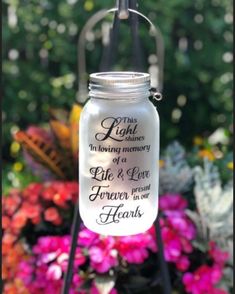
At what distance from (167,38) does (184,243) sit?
1.39 meters

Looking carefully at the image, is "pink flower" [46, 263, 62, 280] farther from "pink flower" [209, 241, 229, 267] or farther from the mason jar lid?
the mason jar lid

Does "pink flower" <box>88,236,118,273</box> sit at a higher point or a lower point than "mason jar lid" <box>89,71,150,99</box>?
lower

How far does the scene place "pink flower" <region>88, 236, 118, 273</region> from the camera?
1931 millimetres

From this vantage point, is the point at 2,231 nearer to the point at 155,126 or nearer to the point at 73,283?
the point at 73,283

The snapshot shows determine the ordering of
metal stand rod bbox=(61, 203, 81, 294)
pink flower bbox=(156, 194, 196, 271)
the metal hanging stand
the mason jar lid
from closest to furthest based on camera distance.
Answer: the mason jar lid < the metal hanging stand < metal stand rod bbox=(61, 203, 81, 294) < pink flower bbox=(156, 194, 196, 271)

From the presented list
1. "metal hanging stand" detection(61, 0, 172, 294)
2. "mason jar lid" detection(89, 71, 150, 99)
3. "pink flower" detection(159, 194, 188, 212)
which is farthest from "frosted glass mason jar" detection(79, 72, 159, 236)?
"pink flower" detection(159, 194, 188, 212)

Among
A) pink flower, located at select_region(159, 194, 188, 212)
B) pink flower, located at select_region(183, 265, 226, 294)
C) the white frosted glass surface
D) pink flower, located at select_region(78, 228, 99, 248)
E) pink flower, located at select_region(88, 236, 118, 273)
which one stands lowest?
pink flower, located at select_region(183, 265, 226, 294)

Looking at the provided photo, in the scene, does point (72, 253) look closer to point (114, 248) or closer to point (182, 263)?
point (114, 248)

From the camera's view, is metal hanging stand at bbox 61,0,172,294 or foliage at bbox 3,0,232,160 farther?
foliage at bbox 3,0,232,160

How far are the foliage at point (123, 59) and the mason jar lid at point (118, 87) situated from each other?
→ 166 cm

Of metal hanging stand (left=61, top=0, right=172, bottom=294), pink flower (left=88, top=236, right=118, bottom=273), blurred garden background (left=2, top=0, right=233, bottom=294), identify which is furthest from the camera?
blurred garden background (left=2, top=0, right=233, bottom=294)

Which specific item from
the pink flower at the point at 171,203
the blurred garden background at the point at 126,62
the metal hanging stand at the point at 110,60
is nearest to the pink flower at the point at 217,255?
the pink flower at the point at 171,203

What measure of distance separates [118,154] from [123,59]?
186 cm

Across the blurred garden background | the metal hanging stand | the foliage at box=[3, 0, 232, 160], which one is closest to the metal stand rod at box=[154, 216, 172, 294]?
the metal hanging stand
